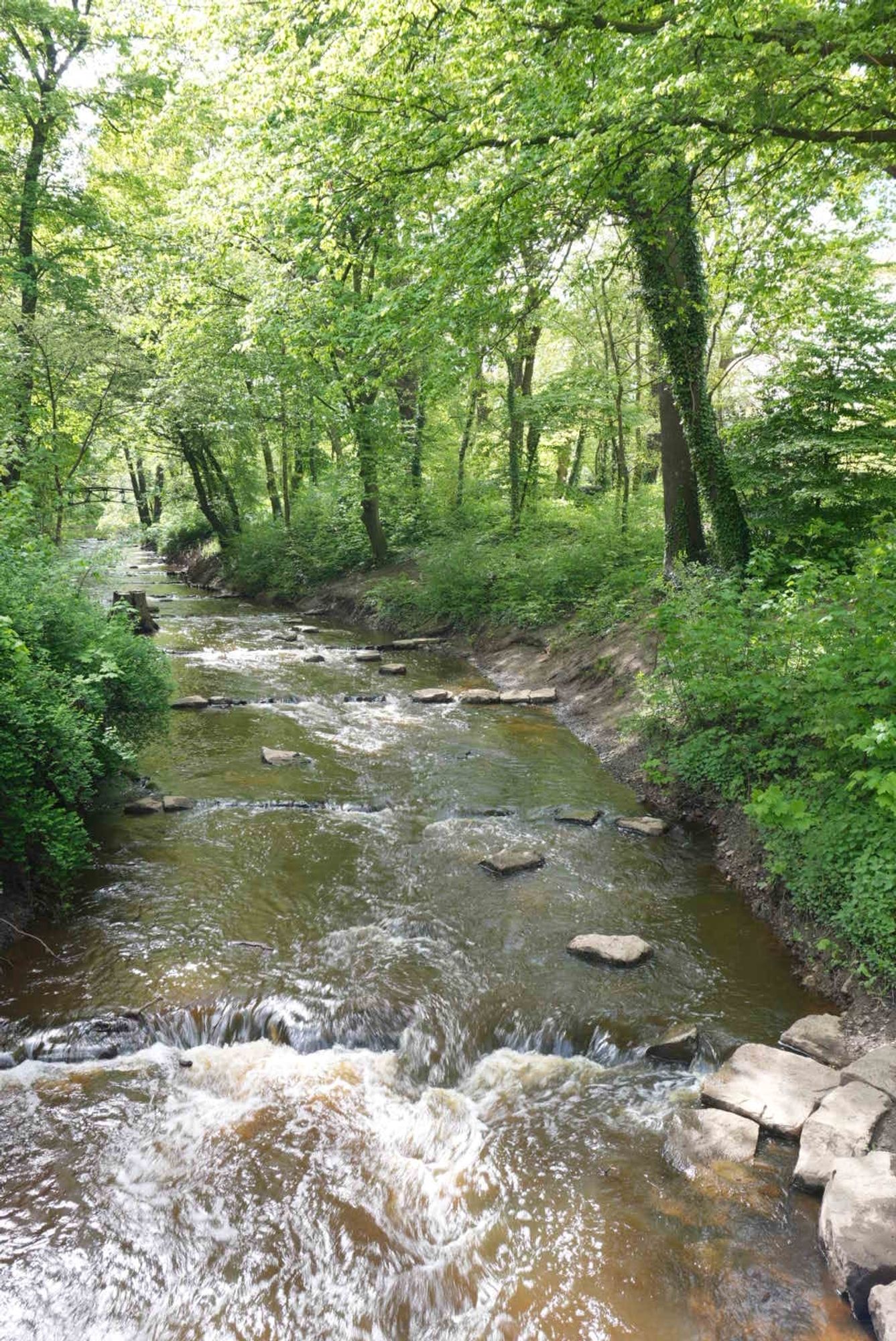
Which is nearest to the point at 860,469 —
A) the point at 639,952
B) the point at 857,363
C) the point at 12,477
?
the point at 857,363

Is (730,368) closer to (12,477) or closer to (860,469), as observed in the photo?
(860,469)

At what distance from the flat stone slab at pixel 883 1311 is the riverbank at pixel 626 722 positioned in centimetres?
176

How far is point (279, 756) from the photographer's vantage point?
9281 mm

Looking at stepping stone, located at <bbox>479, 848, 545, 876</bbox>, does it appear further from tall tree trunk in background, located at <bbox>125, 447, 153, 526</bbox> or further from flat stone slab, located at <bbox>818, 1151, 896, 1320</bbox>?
tall tree trunk in background, located at <bbox>125, 447, 153, 526</bbox>

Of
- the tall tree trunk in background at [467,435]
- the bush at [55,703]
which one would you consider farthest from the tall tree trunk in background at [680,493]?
the tall tree trunk in background at [467,435]

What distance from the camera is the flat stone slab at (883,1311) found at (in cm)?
266

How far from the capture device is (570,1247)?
3326mm

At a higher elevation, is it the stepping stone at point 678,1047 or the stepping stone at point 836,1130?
the stepping stone at point 836,1130

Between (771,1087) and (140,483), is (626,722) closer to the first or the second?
(771,1087)

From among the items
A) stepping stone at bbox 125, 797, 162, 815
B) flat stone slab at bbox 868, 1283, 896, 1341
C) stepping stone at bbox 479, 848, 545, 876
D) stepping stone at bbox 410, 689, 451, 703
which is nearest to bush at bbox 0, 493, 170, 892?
stepping stone at bbox 125, 797, 162, 815

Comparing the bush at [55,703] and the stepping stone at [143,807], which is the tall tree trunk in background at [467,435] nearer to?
the bush at [55,703]

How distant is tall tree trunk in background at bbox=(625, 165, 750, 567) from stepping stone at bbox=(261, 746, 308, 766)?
21.8 ft

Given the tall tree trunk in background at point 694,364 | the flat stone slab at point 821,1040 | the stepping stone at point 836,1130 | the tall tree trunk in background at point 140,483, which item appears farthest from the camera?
the tall tree trunk in background at point 140,483

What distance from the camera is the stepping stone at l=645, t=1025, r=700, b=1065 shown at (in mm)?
4484
